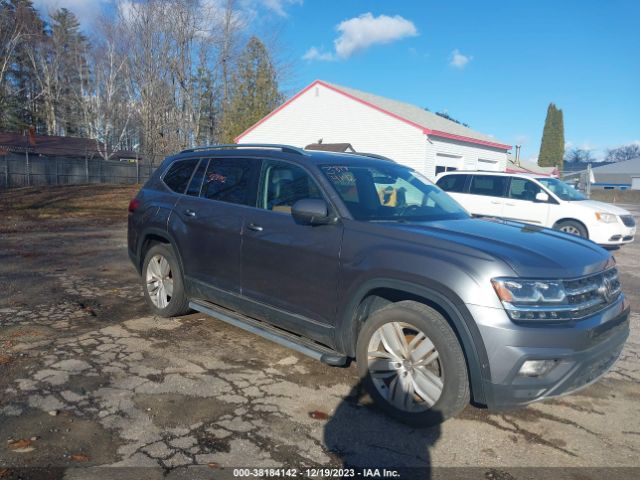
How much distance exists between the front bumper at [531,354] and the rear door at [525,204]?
30.3 feet

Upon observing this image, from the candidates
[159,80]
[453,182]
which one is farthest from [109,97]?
[453,182]

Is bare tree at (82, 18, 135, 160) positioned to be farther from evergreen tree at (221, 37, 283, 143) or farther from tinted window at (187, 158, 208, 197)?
tinted window at (187, 158, 208, 197)

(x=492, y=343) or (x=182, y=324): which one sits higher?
(x=492, y=343)

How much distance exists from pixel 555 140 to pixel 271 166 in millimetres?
81477

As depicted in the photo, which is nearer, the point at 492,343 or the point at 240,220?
the point at 492,343

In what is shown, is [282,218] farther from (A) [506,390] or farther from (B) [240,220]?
(A) [506,390]

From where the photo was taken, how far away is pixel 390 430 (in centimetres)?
319

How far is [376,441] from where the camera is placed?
305 cm

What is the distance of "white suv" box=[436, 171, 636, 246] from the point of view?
11211 millimetres

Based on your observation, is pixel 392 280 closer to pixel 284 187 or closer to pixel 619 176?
pixel 284 187

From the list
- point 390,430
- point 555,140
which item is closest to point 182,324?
point 390,430

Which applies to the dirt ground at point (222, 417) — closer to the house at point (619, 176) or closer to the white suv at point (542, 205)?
the white suv at point (542, 205)

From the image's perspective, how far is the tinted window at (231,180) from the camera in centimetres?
440

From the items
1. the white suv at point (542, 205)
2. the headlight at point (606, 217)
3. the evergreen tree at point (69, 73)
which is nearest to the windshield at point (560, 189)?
the white suv at point (542, 205)
